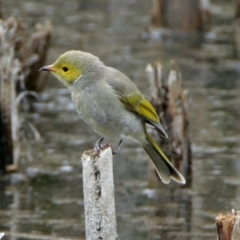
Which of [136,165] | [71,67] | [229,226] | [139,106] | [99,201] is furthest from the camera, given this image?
[136,165]

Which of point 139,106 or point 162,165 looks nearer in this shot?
point 139,106

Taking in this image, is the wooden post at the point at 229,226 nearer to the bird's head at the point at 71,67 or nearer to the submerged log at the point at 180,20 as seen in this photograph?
the bird's head at the point at 71,67

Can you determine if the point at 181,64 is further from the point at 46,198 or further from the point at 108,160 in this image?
the point at 108,160

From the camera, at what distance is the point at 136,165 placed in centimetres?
1210

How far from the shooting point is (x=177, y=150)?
10930 millimetres

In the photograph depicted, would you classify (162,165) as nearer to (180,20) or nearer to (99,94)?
(99,94)

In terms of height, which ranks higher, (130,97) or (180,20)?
(180,20)

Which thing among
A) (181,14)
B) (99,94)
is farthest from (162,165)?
(181,14)

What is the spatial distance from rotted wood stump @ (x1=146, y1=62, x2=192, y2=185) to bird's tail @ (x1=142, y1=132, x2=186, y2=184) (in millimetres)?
2444

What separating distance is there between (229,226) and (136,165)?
6.47 metres

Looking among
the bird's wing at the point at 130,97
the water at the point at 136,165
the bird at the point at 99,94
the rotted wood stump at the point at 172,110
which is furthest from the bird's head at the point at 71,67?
the rotted wood stump at the point at 172,110

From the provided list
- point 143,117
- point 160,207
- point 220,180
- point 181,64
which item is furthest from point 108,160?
point 181,64

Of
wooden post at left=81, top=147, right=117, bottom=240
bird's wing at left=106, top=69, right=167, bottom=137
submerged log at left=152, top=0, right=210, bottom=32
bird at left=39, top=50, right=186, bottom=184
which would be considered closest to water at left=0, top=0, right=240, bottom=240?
submerged log at left=152, top=0, right=210, bottom=32

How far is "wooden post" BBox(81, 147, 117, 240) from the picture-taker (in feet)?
20.1
